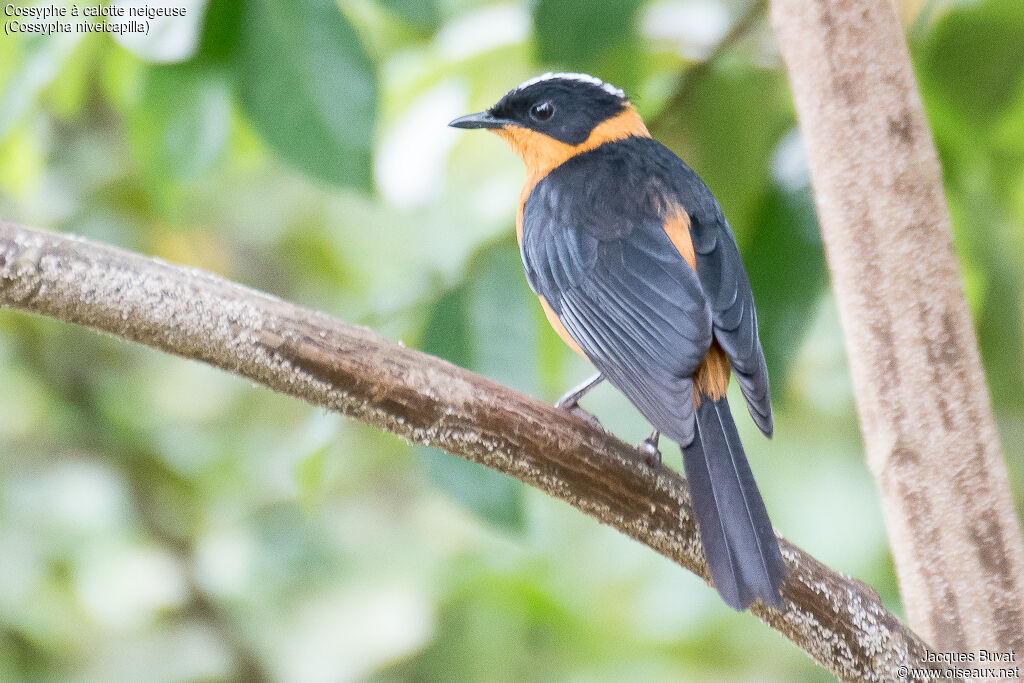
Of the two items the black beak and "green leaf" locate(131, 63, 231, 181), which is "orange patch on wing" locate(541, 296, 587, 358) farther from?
"green leaf" locate(131, 63, 231, 181)

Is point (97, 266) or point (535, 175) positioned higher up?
point (535, 175)

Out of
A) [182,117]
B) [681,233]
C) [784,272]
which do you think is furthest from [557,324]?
[182,117]

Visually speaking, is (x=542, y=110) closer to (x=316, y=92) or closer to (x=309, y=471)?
(x=316, y=92)

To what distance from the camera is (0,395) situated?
3883mm

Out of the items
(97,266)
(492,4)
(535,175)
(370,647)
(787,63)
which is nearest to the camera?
(97,266)

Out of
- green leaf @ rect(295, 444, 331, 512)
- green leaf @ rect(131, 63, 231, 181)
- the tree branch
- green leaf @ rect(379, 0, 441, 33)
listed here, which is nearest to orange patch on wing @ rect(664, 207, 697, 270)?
the tree branch

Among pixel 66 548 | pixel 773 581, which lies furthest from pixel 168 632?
pixel 773 581

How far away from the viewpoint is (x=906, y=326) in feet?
6.35

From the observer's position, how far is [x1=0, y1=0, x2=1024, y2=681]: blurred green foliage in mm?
2154

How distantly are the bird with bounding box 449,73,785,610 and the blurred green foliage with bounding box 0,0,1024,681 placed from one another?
0.45ft

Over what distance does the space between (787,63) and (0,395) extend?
3198 mm

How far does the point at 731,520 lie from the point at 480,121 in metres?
1.25

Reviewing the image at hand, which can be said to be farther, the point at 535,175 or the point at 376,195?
the point at 535,175

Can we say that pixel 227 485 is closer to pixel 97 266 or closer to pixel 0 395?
Answer: pixel 0 395
